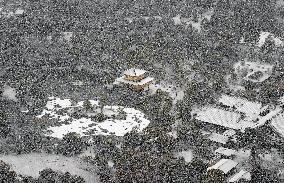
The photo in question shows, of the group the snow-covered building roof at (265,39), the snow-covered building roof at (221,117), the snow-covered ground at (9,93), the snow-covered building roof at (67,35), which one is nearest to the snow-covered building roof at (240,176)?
the snow-covered building roof at (221,117)

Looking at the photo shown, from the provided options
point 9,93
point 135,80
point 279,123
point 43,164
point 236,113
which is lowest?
point 43,164

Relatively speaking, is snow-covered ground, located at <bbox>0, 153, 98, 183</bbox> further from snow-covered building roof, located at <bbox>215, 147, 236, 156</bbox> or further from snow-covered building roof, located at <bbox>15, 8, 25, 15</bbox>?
snow-covered building roof, located at <bbox>15, 8, 25, 15</bbox>

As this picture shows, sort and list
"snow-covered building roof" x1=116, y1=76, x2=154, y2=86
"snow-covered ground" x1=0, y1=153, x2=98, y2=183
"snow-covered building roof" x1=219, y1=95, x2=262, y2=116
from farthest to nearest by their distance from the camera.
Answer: "snow-covered building roof" x1=116, y1=76, x2=154, y2=86
"snow-covered building roof" x1=219, y1=95, x2=262, y2=116
"snow-covered ground" x1=0, y1=153, x2=98, y2=183

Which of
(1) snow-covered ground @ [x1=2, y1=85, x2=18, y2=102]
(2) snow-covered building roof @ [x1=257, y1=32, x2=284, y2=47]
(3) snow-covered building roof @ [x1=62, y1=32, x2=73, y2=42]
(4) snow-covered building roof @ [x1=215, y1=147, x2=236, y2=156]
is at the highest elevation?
(3) snow-covered building roof @ [x1=62, y1=32, x2=73, y2=42]

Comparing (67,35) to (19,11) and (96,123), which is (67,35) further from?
Result: (96,123)

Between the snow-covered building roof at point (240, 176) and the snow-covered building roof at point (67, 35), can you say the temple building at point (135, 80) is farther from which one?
the snow-covered building roof at point (240, 176)

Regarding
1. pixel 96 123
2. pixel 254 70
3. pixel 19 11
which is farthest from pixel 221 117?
pixel 19 11

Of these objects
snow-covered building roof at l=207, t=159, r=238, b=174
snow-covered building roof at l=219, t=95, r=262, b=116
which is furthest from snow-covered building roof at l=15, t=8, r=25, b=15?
snow-covered building roof at l=207, t=159, r=238, b=174
